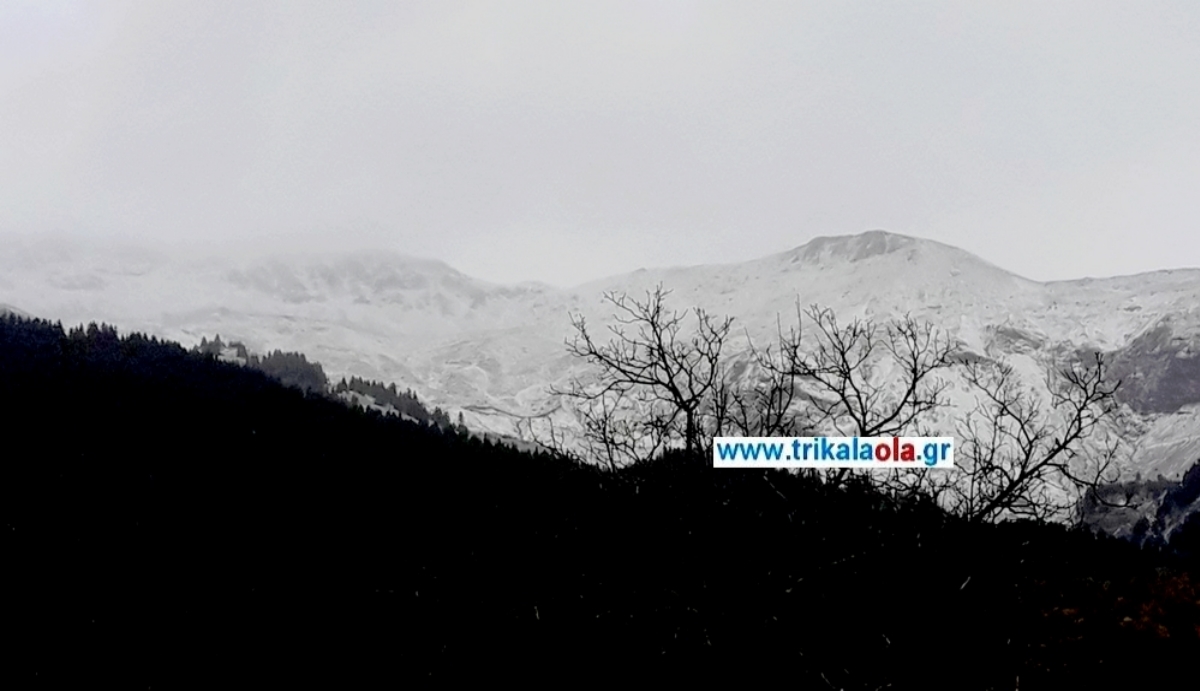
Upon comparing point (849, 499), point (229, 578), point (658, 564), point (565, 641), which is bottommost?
point (229, 578)

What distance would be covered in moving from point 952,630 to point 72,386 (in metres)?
51.6

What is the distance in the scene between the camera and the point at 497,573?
2497 centimetres

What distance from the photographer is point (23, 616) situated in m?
24.7

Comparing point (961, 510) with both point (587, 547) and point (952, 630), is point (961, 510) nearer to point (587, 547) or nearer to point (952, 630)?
point (952, 630)

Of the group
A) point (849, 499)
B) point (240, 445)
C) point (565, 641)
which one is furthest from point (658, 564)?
point (240, 445)

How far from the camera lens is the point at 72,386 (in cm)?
4869

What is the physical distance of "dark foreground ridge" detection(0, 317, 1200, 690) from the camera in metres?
11.9

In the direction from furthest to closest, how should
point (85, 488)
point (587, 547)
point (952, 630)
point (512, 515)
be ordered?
point (85, 488) < point (512, 515) < point (587, 547) < point (952, 630)

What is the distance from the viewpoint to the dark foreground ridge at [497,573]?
11.9m

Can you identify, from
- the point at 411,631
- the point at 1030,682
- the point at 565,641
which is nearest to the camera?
the point at 1030,682

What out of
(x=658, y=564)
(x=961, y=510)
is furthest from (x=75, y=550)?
(x=961, y=510)

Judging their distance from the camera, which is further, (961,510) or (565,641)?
(565,641)

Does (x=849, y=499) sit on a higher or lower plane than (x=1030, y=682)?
higher

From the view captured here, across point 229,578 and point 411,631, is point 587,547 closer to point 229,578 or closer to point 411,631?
point 411,631
